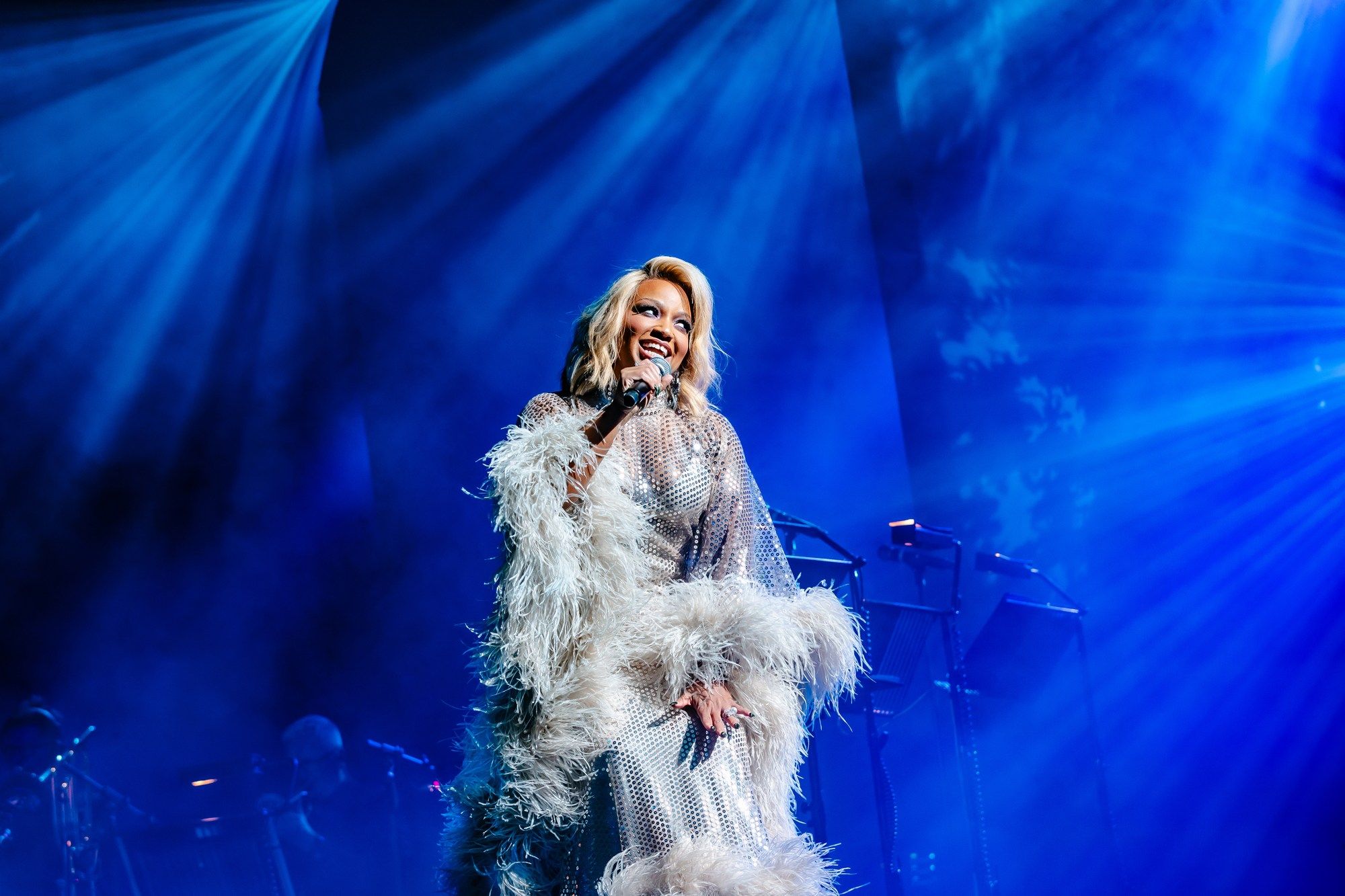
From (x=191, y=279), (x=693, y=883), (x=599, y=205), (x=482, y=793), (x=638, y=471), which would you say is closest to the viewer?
(x=693, y=883)

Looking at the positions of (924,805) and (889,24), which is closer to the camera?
(924,805)

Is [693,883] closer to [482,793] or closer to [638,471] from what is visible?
[482,793]

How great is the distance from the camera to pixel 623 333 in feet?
6.94

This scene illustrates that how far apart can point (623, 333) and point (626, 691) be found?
31.0 inches

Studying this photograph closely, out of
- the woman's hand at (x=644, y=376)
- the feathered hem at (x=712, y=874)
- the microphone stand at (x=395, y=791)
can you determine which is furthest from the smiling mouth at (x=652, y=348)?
the microphone stand at (x=395, y=791)

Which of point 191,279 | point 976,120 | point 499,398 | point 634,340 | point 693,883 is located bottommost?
point 693,883

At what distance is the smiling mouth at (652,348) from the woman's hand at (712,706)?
2.36 feet

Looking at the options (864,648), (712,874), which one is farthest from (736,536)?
(864,648)

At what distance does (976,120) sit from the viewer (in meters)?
6.45

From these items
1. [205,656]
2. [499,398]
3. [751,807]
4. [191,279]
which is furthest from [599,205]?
[751,807]

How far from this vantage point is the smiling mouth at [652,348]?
81.6 inches

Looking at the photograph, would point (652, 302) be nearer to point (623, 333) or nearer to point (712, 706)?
point (623, 333)

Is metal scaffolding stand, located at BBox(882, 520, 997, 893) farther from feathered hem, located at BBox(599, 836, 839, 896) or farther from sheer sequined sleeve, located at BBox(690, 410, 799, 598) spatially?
feathered hem, located at BBox(599, 836, 839, 896)

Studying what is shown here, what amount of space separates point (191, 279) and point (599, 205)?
205cm
